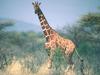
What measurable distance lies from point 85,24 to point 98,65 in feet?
5.53

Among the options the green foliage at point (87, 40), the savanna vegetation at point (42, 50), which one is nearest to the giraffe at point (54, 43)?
the savanna vegetation at point (42, 50)

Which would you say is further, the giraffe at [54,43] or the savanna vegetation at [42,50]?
the savanna vegetation at [42,50]

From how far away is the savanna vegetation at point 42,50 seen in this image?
40.5 ft

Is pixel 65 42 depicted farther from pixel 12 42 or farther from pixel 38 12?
pixel 12 42

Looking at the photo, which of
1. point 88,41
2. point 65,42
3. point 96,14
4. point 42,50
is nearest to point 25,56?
point 42,50

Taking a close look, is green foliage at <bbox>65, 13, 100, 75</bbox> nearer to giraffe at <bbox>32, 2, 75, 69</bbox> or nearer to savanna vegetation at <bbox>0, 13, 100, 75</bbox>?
savanna vegetation at <bbox>0, 13, 100, 75</bbox>

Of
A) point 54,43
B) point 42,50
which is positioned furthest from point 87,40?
point 54,43

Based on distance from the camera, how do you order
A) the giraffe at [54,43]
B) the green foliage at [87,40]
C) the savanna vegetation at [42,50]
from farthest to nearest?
the green foliage at [87,40] < the savanna vegetation at [42,50] < the giraffe at [54,43]

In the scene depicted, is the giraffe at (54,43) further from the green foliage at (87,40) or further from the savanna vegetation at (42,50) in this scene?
the green foliage at (87,40)

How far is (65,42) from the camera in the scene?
1069cm

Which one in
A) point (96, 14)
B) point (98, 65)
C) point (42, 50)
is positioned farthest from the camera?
point (42, 50)

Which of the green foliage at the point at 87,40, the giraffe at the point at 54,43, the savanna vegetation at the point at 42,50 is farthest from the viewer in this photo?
the green foliage at the point at 87,40

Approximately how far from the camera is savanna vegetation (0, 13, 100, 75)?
1234cm

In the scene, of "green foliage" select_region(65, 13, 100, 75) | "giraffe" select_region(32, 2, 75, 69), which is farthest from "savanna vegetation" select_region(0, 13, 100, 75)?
"giraffe" select_region(32, 2, 75, 69)
